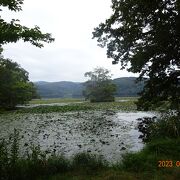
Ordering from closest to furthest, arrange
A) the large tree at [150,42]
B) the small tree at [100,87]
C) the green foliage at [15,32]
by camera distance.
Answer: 1. the green foliage at [15,32]
2. the large tree at [150,42]
3. the small tree at [100,87]

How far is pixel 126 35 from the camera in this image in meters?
16.7

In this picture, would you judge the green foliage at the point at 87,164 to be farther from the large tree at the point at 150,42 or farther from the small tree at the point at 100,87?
the small tree at the point at 100,87

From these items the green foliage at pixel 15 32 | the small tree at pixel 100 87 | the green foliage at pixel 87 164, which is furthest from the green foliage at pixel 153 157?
the small tree at pixel 100 87

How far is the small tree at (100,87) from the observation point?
8531 centimetres

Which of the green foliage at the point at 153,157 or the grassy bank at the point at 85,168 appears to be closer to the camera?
the grassy bank at the point at 85,168

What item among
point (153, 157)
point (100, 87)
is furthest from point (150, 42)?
point (100, 87)

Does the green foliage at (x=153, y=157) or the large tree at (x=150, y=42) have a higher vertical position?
the large tree at (x=150, y=42)

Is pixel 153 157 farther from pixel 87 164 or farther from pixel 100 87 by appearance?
pixel 100 87

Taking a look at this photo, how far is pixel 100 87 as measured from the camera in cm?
8488

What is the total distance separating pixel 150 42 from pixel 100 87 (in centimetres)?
6892

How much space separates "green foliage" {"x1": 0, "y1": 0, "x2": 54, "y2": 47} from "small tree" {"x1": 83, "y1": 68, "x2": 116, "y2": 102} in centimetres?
7662

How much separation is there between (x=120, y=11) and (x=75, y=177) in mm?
10927

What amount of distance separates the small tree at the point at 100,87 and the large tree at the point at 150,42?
219 feet

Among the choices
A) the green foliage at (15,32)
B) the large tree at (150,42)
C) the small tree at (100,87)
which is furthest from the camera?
the small tree at (100,87)
